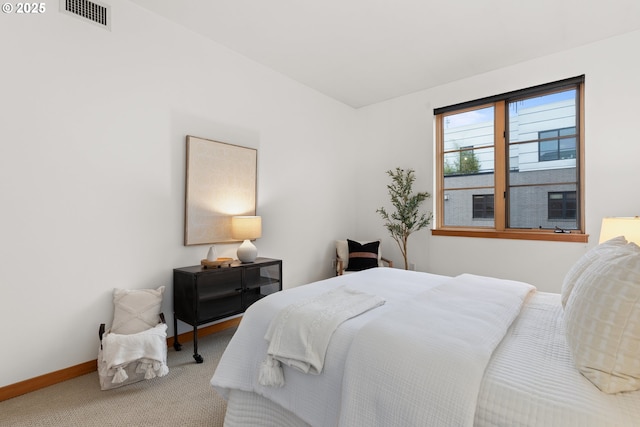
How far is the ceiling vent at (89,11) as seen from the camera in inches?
93.4

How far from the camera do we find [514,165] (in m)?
3.86

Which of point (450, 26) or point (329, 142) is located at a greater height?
point (450, 26)

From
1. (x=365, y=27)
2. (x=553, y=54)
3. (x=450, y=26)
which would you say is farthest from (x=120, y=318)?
(x=553, y=54)

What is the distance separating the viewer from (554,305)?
6.07 ft

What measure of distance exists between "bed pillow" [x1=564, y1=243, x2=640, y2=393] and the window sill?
2.57 m

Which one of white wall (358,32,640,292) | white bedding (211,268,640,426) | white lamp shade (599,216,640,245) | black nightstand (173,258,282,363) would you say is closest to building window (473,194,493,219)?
white wall (358,32,640,292)

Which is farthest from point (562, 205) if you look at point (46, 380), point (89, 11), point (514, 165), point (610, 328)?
point (46, 380)

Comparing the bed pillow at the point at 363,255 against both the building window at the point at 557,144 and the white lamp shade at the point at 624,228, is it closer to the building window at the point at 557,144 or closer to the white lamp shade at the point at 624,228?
the building window at the point at 557,144

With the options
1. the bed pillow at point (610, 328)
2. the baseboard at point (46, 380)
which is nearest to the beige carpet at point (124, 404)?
the baseboard at point (46, 380)

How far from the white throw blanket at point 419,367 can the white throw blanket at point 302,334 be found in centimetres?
17

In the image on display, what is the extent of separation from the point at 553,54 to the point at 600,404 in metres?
3.80

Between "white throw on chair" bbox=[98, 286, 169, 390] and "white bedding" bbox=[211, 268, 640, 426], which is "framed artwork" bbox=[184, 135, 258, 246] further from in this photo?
"white bedding" bbox=[211, 268, 640, 426]

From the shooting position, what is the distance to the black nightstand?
2.71 meters

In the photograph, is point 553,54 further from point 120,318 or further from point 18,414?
point 18,414
